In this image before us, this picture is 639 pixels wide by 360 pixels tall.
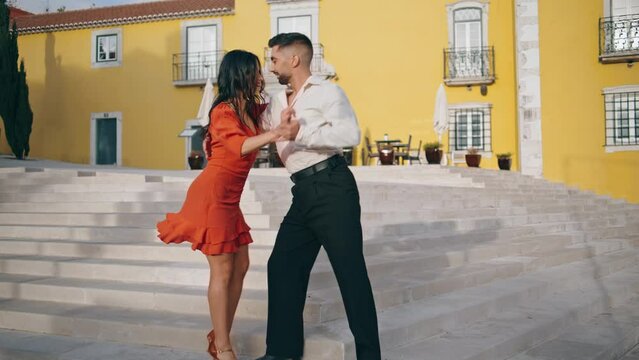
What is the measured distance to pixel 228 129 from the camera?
3260 mm

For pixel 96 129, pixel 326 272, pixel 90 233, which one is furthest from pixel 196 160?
pixel 326 272

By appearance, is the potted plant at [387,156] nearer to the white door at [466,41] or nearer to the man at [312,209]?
the white door at [466,41]

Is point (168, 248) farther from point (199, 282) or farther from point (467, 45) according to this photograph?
point (467, 45)

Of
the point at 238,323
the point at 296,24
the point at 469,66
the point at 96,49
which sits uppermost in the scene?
the point at 296,24

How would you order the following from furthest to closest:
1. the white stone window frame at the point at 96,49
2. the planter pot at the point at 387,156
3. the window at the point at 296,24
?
the white stone window frame at the point at 96,49
the window at the point at 296,24
the planter pot at the point at 387,156

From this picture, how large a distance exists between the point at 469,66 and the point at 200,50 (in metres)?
8.79

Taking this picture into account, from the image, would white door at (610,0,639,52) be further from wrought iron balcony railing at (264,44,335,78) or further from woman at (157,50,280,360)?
woman at (157,50,280,360)

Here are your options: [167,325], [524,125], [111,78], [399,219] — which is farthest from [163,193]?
[111,78]

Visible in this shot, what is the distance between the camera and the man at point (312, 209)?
3141 millimetres

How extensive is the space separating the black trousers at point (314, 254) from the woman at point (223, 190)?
251mm

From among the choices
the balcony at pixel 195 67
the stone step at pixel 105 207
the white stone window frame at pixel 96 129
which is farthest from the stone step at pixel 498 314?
the white stone window frame at pixel 96 129

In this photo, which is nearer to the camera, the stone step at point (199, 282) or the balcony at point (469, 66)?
the stone step at point (199, 282)

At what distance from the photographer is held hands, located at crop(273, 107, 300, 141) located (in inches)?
118

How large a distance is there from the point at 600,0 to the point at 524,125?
13.2 feet
